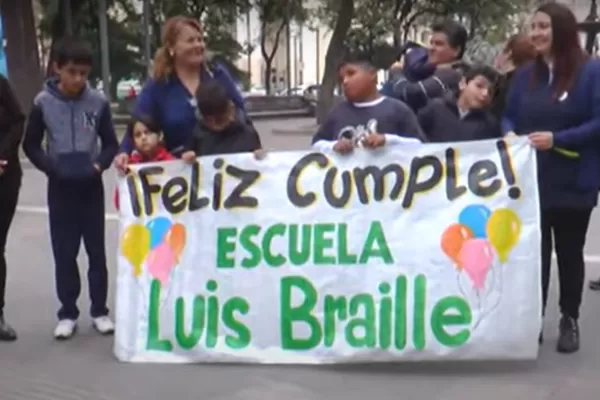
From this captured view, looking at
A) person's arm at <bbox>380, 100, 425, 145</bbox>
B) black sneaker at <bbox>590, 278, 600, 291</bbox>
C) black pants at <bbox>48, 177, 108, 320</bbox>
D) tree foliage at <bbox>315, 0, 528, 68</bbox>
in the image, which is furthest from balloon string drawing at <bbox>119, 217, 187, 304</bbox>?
tree foliage at <bbox>315, 0, 528, 68</bbox>

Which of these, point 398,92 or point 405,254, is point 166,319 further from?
point 398,92

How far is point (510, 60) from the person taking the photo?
21.1 ft

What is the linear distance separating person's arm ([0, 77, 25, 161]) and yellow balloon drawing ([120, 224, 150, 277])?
879mm

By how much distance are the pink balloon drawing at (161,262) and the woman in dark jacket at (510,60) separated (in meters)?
1.88

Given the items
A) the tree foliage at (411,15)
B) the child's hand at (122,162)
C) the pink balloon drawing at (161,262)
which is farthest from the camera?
the tree foliage at (411,15)

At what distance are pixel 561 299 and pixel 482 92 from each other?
3.79 feet

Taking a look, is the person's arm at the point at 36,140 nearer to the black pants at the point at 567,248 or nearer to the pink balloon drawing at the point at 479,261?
the pink balloon drawing at the point at 479,261

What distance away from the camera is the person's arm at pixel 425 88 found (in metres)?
6.22

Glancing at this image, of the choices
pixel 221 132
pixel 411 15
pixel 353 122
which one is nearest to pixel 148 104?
pixel 221 132

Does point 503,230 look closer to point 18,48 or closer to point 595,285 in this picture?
point 595,285

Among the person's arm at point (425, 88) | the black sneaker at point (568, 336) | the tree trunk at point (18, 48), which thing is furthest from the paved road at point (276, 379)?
the tree trunk at point (18, 48)

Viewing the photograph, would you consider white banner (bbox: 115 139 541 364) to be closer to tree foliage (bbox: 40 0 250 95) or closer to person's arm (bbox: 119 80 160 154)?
person's arm (bbox: 119 80 160 154)

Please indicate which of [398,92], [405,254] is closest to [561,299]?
[405,254]

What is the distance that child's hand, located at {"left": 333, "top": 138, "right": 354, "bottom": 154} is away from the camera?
5410 mm
